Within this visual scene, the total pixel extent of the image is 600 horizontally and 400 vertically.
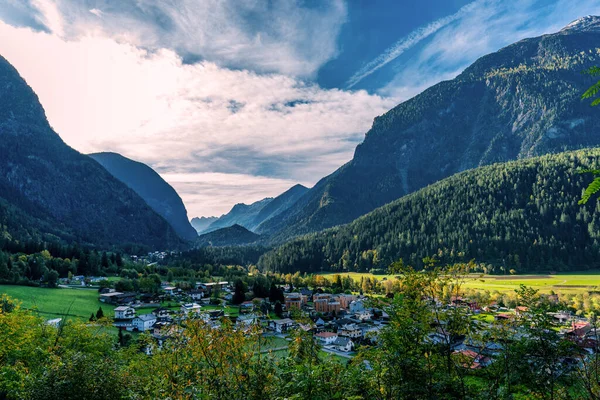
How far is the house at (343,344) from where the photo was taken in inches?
2329

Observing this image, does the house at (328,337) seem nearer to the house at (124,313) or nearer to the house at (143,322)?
the house at (143,322)

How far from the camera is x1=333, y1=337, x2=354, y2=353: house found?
59.2 metres

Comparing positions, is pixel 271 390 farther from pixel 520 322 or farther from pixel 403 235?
pixel 403 235

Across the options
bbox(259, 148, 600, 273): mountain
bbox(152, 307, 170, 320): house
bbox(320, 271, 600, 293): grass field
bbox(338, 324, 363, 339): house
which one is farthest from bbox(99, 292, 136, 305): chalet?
bbox(259, 148, 600, 273): mountain

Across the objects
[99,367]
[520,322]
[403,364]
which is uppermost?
[520,322]

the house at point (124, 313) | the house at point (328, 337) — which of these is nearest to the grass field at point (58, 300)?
the house at point (124, 313)

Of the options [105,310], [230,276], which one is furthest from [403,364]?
[230,276]

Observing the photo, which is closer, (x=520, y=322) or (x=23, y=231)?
(x=520, y=322)

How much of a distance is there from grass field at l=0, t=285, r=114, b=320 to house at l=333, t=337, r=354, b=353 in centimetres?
3838

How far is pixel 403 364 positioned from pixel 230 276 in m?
131

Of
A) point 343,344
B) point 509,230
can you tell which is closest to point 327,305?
point 343,344

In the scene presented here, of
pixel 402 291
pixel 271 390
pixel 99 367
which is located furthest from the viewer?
pixel 99 367

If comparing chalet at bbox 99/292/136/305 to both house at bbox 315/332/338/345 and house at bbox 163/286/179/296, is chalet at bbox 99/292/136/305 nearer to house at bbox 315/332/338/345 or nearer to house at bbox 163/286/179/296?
house at bbox 163/286/179/296

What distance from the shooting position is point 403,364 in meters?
9.30
